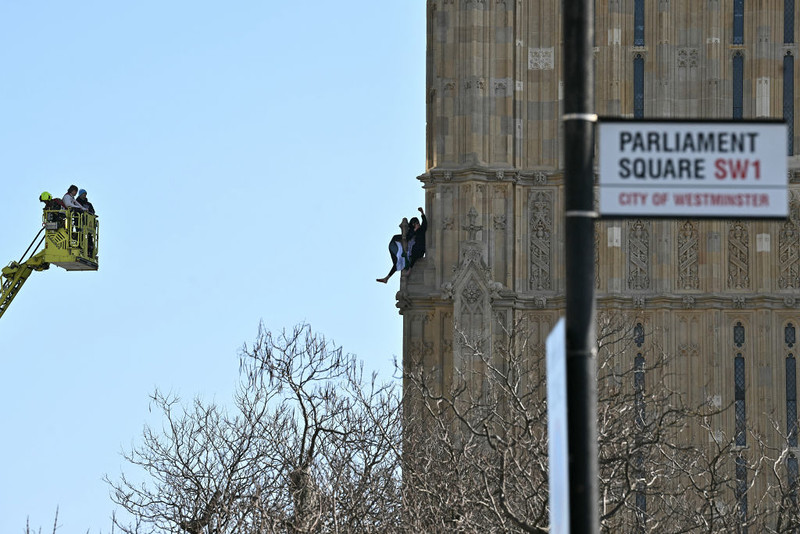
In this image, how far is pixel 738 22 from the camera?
159 ft

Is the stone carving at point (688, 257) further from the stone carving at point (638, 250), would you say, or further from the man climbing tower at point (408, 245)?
the man climbing tower at point (408, 245)

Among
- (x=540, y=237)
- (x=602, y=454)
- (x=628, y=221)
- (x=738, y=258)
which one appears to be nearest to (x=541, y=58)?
(x=540, y=237)

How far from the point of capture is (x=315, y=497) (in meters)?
32.9

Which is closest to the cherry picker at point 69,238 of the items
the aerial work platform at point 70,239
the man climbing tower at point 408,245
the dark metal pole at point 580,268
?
the aerial work platform at point 70,239

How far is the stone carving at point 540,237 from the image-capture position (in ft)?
157

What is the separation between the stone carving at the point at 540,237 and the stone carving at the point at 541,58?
3145 mm

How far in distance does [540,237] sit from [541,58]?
14.6 ft

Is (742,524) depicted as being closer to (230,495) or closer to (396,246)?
(230,495)

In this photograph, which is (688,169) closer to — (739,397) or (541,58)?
(739,397)

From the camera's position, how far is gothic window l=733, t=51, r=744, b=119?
48219 millimetres

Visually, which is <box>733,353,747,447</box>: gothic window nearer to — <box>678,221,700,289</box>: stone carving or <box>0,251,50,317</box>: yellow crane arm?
<box>678,221,700,289</box>: stone carving

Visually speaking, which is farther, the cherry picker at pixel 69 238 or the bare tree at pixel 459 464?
the cherry picker at pixel 69 238

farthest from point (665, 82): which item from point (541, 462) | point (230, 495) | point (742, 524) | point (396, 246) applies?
point (541, 462)

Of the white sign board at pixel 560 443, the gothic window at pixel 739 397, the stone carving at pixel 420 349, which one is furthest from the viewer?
the stone carving at pixel 420 349
